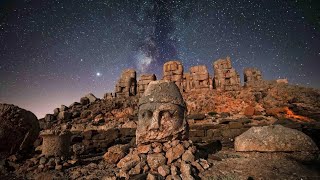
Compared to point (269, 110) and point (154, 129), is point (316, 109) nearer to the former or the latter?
point (269, 110)

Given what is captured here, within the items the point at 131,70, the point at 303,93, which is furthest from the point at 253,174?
the point at 131,70

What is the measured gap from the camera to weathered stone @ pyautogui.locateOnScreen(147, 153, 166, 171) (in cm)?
477

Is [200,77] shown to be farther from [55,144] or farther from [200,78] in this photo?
[55,144]

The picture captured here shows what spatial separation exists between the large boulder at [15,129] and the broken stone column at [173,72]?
1391cm

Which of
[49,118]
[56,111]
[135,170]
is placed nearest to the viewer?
[135,170]

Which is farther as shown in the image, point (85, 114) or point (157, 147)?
point (85, 114)

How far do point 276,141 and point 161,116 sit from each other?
Result: 3220 millimetres

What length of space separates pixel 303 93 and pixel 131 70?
15476 millimetres

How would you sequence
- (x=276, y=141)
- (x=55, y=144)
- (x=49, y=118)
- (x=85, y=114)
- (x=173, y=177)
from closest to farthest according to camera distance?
(x=173, y=177) < (x=276, y=141) < (x=55, y=144) < (x=49, y=118) < (x=85, y=114)

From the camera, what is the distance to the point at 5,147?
7496 mm

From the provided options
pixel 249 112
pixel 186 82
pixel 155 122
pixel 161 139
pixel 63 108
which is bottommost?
pixel 161 139

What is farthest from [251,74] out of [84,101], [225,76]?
[84,101]

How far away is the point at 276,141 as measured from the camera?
5828 mm

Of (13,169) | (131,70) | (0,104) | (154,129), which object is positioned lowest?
(13,169)
